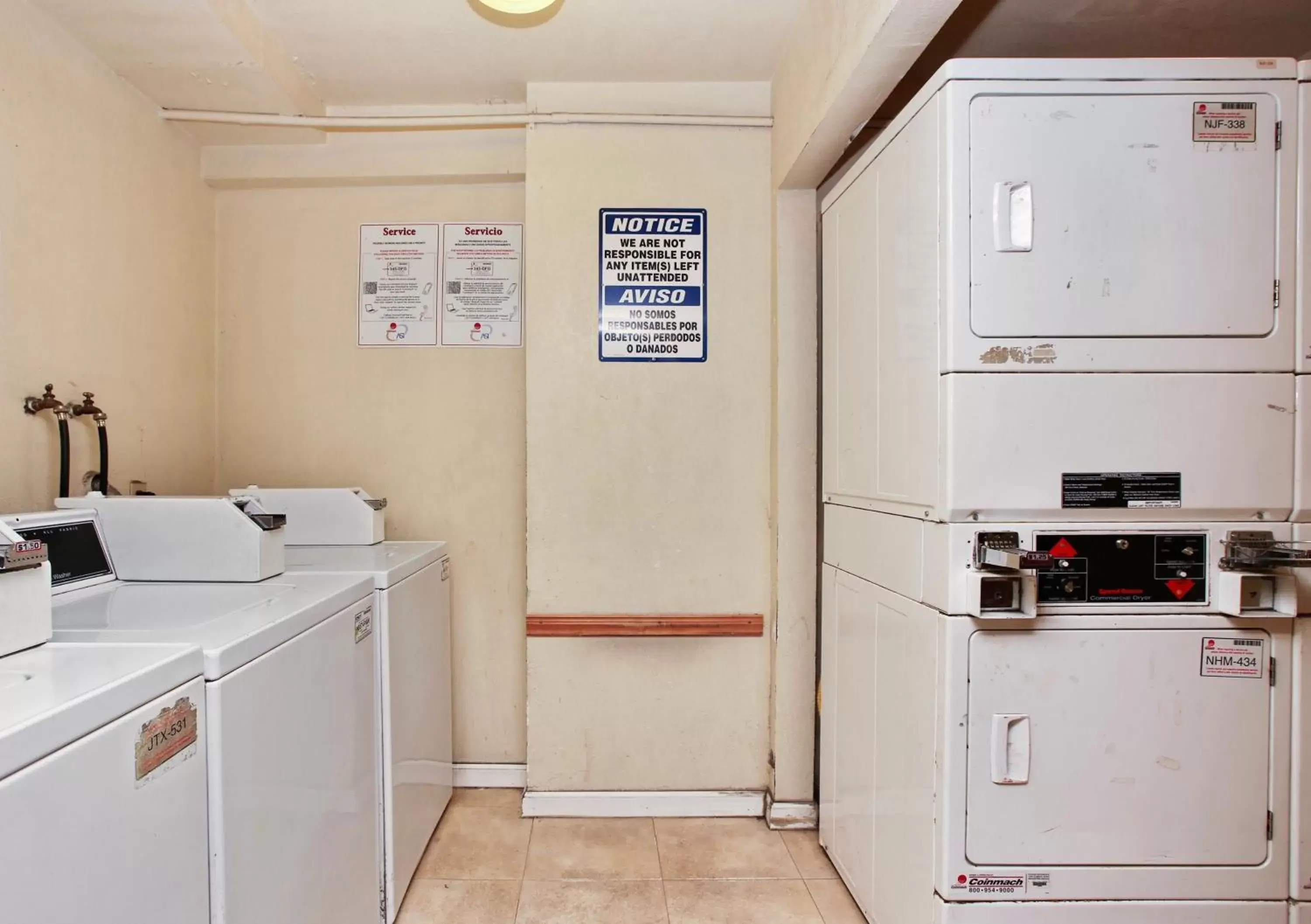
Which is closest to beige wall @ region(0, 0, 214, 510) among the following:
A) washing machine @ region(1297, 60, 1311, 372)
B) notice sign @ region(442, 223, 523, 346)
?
notice sign @ region(442, 223, 523, 346)

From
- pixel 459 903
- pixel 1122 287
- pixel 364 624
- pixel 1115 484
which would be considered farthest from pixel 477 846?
Answer: pixel 1122 287

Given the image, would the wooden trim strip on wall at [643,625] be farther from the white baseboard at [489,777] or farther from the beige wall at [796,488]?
the white baseboard at [489,777]

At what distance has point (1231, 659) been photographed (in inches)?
47.9

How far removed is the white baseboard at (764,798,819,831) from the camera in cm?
206

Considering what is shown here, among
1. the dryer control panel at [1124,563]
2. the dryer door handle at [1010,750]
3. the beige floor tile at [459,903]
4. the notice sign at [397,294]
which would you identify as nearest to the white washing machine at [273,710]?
the beige floor tile at [459,903]

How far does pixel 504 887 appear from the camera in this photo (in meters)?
1.77

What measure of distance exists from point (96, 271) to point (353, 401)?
0.80 meters

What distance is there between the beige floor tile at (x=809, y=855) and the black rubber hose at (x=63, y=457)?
2.31 meters

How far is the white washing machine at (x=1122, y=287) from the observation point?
3.96 feet

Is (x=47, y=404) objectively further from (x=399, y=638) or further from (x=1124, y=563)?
(x=1124, y=563)

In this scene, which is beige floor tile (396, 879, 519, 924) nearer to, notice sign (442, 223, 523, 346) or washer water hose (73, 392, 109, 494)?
washer water hose (73, 392, 109, 494)

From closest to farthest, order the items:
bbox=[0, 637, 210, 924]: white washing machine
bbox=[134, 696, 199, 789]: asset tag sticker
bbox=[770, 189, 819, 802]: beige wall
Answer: bbox=[0, 637, 210, 924]: white washing machine → bbox=[134, 696, 199, 789]: asset tag sticker → bbox=[770, 189, 819, 802]: beige wall

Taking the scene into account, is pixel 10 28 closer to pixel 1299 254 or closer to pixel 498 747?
pixel 498 747

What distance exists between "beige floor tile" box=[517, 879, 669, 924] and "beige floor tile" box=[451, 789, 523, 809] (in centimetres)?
44
